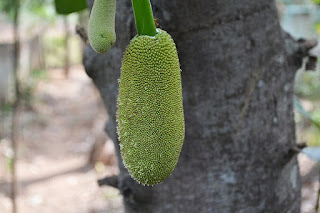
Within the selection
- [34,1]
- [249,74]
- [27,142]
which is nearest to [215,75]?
[249,74]

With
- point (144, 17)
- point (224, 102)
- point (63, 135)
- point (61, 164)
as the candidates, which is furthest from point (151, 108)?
point (63, 135)

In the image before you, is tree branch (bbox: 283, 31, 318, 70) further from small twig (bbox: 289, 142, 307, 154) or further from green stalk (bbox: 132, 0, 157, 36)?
green stalk (bbox: 132, 0, 157, 36)

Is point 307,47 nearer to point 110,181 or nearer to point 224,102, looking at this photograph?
point 224,102

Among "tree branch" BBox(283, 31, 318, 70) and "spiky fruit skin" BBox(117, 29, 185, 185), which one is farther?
"tree branch" BBox(283, 31, 318, 70)

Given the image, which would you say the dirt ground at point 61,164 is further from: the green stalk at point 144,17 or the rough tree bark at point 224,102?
the green stalk at point 144,17

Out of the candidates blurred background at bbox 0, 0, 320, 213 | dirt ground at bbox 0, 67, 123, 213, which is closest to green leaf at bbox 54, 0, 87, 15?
blurred background at bbox 0, 0, 320, 213

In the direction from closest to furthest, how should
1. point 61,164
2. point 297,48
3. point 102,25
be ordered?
point 102,25
point 297,48
point 61,164

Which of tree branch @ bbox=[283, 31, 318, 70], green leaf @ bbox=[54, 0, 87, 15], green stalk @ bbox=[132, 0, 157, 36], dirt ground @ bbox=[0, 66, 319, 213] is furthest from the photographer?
dirt ground @ bbox=[0, 66, 319, 213]

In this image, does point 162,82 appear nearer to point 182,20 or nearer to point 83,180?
point 182,20
